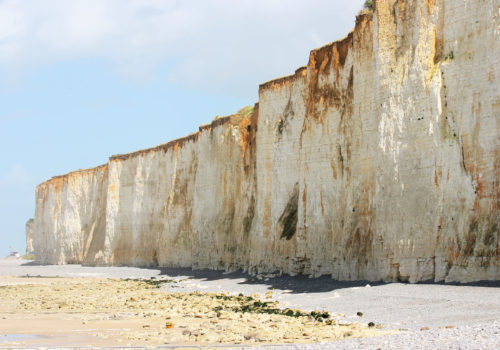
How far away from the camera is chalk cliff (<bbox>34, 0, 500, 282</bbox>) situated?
49.4ft

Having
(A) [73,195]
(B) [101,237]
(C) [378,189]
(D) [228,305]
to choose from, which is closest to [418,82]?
(C) [378,189]

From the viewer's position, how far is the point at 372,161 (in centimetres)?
1792

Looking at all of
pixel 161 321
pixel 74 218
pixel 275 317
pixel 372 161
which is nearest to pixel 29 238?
pixel 74 218

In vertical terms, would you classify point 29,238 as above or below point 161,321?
above

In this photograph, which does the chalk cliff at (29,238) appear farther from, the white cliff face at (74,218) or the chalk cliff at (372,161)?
the chalk cliff at (372,161)

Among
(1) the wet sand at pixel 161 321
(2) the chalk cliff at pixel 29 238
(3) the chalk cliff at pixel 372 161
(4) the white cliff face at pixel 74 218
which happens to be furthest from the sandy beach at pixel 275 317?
(2) the chalk cliff at pixel 29 238

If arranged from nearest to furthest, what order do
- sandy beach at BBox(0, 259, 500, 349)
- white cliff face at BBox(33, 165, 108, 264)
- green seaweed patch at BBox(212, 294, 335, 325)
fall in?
sandy beach at BBox(0, 259, 500, 349), green seaweed patch at BBox(212, 294, 335, 325), white cliff face at BBox(33, 165, 108, 264)

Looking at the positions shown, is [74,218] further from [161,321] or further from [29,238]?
[29,238]

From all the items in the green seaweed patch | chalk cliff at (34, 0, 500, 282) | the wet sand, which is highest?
chalk cliff at (34, 0, 500, 282)

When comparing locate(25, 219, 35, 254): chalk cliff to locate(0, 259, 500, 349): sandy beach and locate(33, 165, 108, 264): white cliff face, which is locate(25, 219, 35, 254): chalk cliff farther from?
locate(0, 259, 500, 349): sandy beach

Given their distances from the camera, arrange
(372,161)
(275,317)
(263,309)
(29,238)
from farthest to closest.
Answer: (29,238)
(372,161)
(263,309)
(275,317)

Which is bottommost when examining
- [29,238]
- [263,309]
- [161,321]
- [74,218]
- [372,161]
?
[161,321]

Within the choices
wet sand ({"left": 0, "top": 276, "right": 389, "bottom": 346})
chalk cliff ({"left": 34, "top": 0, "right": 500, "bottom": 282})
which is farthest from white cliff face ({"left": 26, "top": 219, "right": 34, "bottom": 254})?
wet sand ({"left": 0, "top": 276, "right": 389, "bottom": 346})

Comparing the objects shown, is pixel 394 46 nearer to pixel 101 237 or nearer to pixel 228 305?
pixel 228 305
